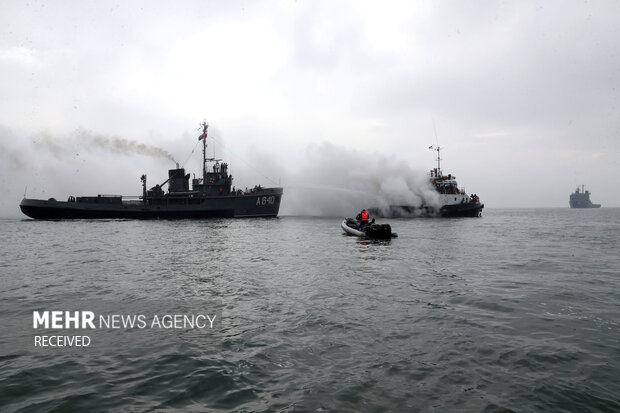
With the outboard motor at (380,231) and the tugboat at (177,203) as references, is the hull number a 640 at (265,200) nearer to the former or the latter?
the tugboat at (177,203)

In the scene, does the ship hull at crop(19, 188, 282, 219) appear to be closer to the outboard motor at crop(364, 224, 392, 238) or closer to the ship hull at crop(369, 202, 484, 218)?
the ship hull at crop(369, 202, 484, 218)

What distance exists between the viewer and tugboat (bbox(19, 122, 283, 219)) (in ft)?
216

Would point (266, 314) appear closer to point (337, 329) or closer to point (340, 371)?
point (337, 329)

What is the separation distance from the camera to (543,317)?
10148 millimetres

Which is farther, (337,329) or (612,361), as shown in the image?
(337,329)

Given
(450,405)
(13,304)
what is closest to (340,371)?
(450,405)

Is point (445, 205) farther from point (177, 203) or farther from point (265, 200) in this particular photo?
point (177, 203)

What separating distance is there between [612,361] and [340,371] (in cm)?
595

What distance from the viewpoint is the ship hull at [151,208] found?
215 ft

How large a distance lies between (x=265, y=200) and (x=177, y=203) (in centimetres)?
1800
